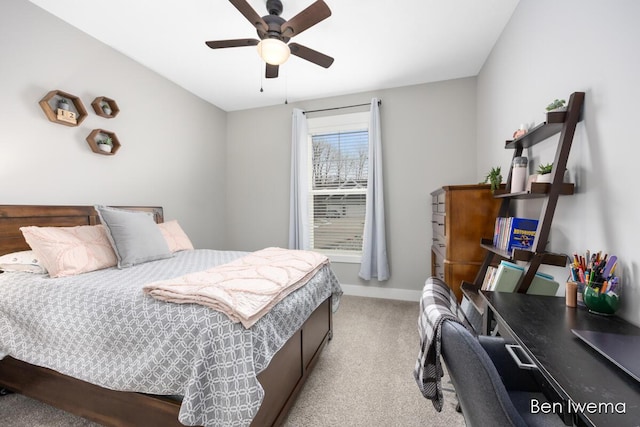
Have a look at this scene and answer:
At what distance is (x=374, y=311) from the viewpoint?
295cm

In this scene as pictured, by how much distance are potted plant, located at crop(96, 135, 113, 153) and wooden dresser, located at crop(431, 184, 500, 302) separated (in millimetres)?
3060

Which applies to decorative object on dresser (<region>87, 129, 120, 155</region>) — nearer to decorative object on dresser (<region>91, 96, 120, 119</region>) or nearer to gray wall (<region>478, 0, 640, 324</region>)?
decorative object on dresser (<region>91, 96, 120, 119</region>)

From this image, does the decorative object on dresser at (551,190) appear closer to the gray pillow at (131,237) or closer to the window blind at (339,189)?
the window blind at (339,189)

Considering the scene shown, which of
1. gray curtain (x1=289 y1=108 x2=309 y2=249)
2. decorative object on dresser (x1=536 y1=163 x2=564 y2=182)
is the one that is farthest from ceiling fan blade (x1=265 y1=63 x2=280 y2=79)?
decorative object on dresser (x1=536 y1=163 x2=564 y2=182)

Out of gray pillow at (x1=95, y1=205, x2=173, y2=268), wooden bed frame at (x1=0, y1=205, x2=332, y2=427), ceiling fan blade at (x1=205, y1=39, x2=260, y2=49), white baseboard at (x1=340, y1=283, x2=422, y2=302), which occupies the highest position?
ceiling fan blade at (x1=205, y1=39, x2=260, y2=49)

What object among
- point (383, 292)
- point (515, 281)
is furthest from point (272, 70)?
point (383, 292)

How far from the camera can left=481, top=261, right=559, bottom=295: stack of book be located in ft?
4.57

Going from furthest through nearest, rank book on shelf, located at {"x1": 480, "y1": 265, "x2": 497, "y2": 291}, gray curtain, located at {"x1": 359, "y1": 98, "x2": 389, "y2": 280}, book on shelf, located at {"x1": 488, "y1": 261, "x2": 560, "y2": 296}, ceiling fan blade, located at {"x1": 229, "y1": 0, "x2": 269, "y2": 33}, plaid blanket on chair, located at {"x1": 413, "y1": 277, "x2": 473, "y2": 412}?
gray curtain, located at {"x1": 359, "y1": 98, "x2": 389, "y2": 280} → book on shelf, located at {"x1": 480, "y1": 265, "x2": 497, "y2": 291} → ceiling fan blade, located at {"x1": 229, "y1": 0, "x2": 269, "y2": 33} → book on shelf, located at {"x1": 488, "y1": 261, "x2": 560, "y2": 296} → plaid blanket on chair, located at {"x1": 413, "y1": 277, "x2": 473, "y2": 412}

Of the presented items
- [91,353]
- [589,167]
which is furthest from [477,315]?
[91,353]

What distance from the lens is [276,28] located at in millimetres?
1830

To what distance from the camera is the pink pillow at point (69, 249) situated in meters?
1.60

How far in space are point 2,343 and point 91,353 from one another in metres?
0.69

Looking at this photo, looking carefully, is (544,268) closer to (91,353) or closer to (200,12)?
(91,353)

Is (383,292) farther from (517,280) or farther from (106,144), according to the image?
(106,144)
